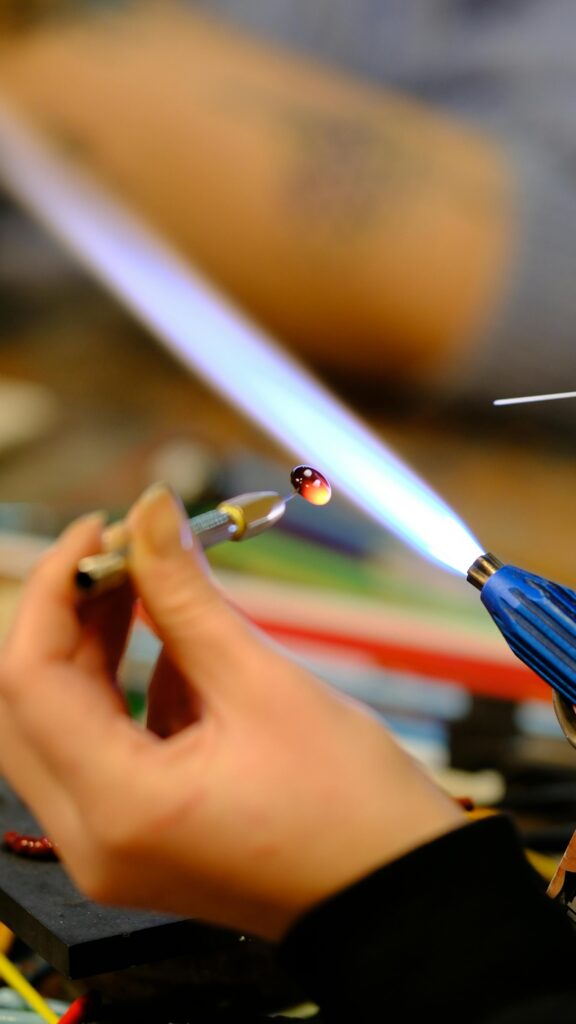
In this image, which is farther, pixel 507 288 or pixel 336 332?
pixel 336 332

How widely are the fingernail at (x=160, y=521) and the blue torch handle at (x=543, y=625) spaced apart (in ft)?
0.38

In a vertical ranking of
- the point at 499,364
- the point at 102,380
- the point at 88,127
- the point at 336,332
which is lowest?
the point at 499,364

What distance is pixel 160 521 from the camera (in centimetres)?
30

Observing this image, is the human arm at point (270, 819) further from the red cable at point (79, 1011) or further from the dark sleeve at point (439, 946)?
the red cable at point (79, 1011)

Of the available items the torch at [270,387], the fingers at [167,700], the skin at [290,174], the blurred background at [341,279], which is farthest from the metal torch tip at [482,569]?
the skin at [290,174]

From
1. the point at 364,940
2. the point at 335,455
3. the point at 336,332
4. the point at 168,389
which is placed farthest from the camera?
the point at 168,389

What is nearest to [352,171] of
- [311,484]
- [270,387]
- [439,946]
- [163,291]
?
[163,291]

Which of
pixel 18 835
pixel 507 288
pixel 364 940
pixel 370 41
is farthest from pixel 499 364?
pixel 364 940

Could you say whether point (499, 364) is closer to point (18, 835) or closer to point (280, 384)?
point (280, 384)

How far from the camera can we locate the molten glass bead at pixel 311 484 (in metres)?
0.35

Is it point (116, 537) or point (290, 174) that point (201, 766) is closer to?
point (116, 537)

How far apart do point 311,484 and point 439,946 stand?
0.49 feet

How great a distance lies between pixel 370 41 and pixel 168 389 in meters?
0.50

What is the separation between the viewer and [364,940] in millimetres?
285
